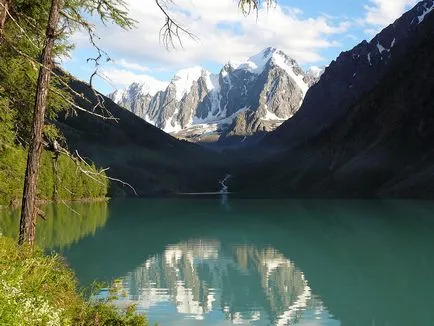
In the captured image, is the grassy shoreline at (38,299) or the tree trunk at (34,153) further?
the tree trunk at (34,153)

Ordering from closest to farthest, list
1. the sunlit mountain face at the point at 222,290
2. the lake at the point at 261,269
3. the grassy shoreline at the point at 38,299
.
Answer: the grassy shoreline at the point at 38,299
the sunlit mountain face at the point at 222,290
the lake at the point at 261,269

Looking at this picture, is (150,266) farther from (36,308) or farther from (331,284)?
(36,308)

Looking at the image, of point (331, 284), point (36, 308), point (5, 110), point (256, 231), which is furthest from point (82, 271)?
point (256, 231)

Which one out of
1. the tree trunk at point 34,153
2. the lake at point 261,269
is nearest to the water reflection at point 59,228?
the lake at point 261,269

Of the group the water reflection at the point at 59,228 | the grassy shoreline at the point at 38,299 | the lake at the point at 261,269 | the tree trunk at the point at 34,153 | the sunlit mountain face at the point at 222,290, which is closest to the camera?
the grassy shoreline at the point at 38,299

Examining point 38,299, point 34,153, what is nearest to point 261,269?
point 34,153

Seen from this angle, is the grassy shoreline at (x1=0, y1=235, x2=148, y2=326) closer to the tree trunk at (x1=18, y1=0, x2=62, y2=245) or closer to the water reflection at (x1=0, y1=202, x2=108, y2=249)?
the tree trunk at (x1=18, y1=0, x2=62, y2=245)

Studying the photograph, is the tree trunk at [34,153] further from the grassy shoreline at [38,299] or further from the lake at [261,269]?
the lake at [261,269]

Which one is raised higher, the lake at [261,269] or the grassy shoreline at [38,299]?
the grassy shoreline at [38,299]

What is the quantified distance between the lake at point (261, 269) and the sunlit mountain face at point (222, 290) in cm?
9

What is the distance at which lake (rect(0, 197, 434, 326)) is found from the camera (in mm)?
30859

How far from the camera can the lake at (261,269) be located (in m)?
30.9

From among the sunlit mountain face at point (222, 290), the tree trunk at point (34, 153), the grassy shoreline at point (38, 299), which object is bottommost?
the sunlit mountain face at point (222, 290)

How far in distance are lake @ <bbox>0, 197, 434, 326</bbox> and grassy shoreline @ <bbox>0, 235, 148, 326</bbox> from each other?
0.92m
